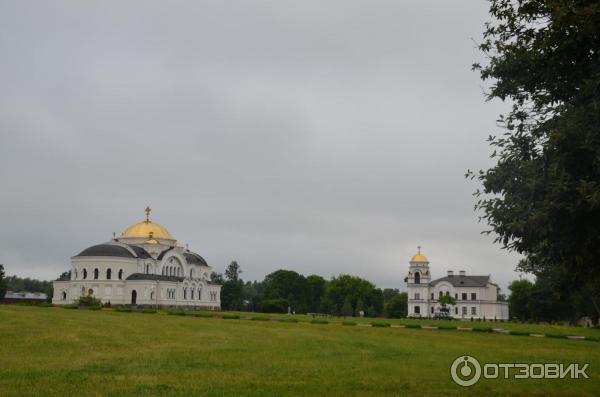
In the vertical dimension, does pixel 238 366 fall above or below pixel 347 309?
above

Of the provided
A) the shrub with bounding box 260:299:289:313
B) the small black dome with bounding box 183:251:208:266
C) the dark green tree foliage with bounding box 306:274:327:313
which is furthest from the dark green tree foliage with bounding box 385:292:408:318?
the small black dome with bounding box 183:251:208:266

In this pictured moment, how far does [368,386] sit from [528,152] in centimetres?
698

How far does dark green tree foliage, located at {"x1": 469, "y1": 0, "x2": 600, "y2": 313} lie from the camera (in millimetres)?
10898

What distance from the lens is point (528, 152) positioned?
13031 mm

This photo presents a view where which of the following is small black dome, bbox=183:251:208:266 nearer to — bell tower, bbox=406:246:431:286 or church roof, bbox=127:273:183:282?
church roof, bbox=127:273:183:282

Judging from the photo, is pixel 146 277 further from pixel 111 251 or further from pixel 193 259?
pixel 193 259

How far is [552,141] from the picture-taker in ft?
37.1

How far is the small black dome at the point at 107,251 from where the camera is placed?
86.1 metres

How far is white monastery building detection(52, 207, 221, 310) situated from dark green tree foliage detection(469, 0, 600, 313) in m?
76.7

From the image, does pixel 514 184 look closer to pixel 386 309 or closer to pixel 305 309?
pixel 305 309

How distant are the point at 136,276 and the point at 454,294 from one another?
56977 mm

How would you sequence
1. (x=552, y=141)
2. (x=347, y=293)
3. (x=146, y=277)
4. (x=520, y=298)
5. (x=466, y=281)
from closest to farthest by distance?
(x=552, y=141)
(x=146, y=277)
(x=520, y=298)
(x=347, y=293)
(x=466, y=281)

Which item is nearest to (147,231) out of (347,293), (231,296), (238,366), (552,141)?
(231,296)

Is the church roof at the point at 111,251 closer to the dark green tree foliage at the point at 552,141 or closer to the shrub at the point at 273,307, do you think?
the shrub at the point at 273,307
